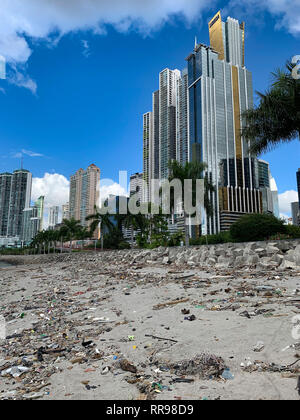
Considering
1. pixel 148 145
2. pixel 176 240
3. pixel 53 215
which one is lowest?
pixel 176 240

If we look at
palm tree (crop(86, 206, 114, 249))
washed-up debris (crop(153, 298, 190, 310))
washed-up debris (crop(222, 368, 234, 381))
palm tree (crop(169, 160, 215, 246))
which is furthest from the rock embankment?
palm tree (crop(86, 206, 114, 249))

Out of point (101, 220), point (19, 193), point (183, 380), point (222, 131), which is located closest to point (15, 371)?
point (183, 380)

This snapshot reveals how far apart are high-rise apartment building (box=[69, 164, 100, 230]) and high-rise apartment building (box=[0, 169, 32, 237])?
117ft

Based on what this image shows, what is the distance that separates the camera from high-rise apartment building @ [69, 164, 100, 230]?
318ft

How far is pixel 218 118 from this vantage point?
119375 millimetres

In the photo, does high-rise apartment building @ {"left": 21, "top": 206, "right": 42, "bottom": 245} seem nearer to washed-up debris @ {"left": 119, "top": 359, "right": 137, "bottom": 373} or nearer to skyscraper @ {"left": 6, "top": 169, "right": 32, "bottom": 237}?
skyscraper @ {"left": 6, "top": 169, "right": 32, "bottom": 237}

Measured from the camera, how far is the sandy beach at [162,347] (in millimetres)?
2326

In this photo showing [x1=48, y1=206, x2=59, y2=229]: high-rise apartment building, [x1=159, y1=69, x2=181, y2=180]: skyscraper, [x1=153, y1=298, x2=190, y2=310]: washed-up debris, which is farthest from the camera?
[x1=48, y1=206, x2=59, y2=229]: high-rise apartment building

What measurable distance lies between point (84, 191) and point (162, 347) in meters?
99.2

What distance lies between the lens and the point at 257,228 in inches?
Result: 632

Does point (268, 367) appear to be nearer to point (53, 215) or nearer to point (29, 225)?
point (29, 225)

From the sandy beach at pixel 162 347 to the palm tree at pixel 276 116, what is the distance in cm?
905

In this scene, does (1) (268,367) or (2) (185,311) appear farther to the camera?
(2) (185,311)
